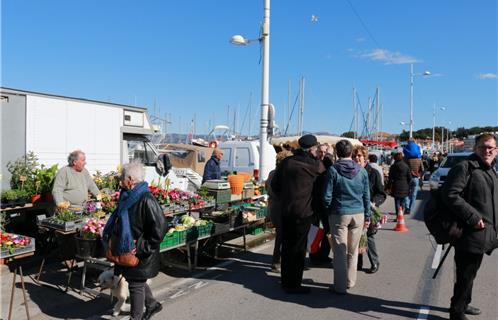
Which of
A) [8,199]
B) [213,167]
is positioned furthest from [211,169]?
[8,199]

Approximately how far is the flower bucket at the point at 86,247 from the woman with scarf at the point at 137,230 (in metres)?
0.94

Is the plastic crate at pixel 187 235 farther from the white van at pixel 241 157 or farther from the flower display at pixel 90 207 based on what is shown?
the white van at pixel 241 157

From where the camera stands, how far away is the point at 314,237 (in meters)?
6.58

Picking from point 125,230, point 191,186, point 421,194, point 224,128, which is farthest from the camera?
point 224,128

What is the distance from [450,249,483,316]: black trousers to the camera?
4.46 meters

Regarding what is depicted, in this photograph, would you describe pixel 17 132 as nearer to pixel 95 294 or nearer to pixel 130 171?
pixel 95 294

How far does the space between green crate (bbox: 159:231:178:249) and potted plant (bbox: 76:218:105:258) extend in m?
0.93

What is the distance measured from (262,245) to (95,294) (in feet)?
12.9

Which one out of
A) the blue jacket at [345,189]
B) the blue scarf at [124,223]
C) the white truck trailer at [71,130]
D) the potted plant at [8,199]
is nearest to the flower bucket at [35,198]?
the potted plant at [8,199]

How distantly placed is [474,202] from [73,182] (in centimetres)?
565

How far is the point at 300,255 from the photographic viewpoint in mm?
Answer: 5605

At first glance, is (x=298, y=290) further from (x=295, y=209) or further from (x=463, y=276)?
(x=463, y=276)

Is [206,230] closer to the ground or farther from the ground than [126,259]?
closer to the ground

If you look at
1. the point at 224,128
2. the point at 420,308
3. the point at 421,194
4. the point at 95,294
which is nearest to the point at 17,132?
the point at 95,294
